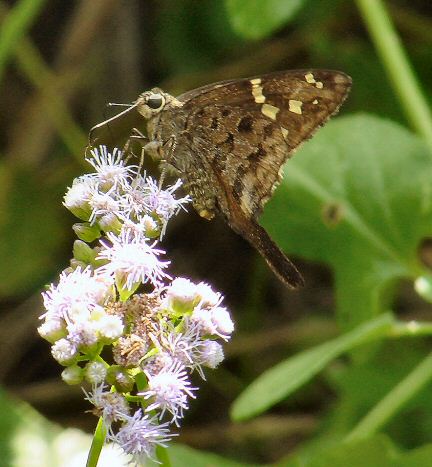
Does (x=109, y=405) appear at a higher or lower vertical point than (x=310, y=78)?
lower

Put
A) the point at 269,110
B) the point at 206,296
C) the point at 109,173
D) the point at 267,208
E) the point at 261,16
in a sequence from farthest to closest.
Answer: the point at 267,208 < the point at 261,16 < the point at 269,110 < the point at 109,173 < the point at 206,296

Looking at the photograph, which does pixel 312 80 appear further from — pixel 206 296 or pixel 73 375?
pixel 73 375

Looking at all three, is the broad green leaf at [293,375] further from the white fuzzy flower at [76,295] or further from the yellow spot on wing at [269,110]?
the white fuzzy flower at [76,295]

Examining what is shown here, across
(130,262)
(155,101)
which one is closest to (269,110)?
(155,101)

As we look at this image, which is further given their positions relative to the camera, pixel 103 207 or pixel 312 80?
pixel 312 80

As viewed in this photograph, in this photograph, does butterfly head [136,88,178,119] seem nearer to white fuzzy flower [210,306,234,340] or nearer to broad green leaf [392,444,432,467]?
white fuzzy flower [210,306,234,340]

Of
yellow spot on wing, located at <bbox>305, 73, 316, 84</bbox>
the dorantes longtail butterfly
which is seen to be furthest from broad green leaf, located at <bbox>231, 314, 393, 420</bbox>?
yellow spot on wing, located at <bbox>305, 73, 316, 84</bbox>
